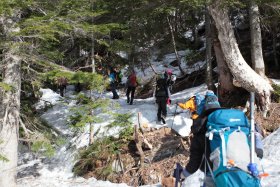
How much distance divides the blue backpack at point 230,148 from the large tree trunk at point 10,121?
25.5 feet

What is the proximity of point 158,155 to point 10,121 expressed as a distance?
478 centimetres

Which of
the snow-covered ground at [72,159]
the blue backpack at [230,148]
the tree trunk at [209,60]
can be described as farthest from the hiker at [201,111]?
the tree trunk at [209,60]

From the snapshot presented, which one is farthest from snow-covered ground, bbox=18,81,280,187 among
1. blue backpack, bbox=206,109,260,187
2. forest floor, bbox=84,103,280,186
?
blue backpack, bbox=206,109,260,187

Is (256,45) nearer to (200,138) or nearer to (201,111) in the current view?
(201,111)

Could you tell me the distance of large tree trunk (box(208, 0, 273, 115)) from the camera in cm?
1108

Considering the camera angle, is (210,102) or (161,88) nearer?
(210,102)

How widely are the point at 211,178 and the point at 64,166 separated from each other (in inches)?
383

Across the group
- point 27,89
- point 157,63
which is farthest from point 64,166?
point 157,63

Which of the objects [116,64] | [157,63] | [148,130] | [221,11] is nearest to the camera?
[221,11]

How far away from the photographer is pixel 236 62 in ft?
37.6

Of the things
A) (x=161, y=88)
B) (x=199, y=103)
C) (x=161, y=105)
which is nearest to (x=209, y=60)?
(x=161, y=88)

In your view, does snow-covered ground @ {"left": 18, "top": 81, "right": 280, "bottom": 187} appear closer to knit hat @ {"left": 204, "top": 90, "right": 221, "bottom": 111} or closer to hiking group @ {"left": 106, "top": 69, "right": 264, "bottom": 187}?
hiking group @ {"left": 106, "top": 69, "right": 264, "bottom": 187}

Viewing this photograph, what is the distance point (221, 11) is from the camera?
1075 centimetres

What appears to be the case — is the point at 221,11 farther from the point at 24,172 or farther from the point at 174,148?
the point at 24,172
